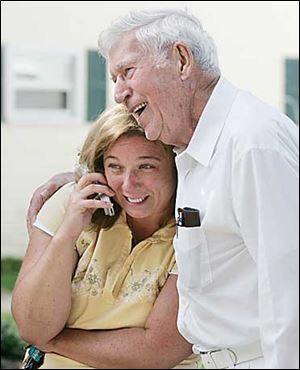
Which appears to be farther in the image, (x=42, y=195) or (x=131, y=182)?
(x=42, y=195)

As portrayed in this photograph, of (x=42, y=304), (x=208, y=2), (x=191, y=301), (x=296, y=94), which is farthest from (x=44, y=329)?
(x=296, y=94)

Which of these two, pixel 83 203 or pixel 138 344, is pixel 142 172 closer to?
pixel 83 203

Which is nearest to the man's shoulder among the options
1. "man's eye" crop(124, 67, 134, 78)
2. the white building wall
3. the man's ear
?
the man's ear

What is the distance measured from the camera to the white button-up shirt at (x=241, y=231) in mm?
1531

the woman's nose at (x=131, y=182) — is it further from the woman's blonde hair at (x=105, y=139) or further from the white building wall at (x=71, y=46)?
the white building wall at (x=71, y=46)

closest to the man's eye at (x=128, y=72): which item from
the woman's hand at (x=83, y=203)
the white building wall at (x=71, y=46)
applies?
the woman's hand at (x=83, y=203)

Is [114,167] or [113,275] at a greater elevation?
[114,167]

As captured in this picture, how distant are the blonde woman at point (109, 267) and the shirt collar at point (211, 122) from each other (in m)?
0.31

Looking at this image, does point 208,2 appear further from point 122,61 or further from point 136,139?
point 122,61

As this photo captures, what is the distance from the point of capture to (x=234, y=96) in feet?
5.74

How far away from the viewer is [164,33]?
177 cm

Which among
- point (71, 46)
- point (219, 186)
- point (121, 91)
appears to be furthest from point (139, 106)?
point (71, 46)

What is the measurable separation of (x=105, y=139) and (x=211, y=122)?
43 centimetres

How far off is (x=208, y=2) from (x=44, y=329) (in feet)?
5.91
